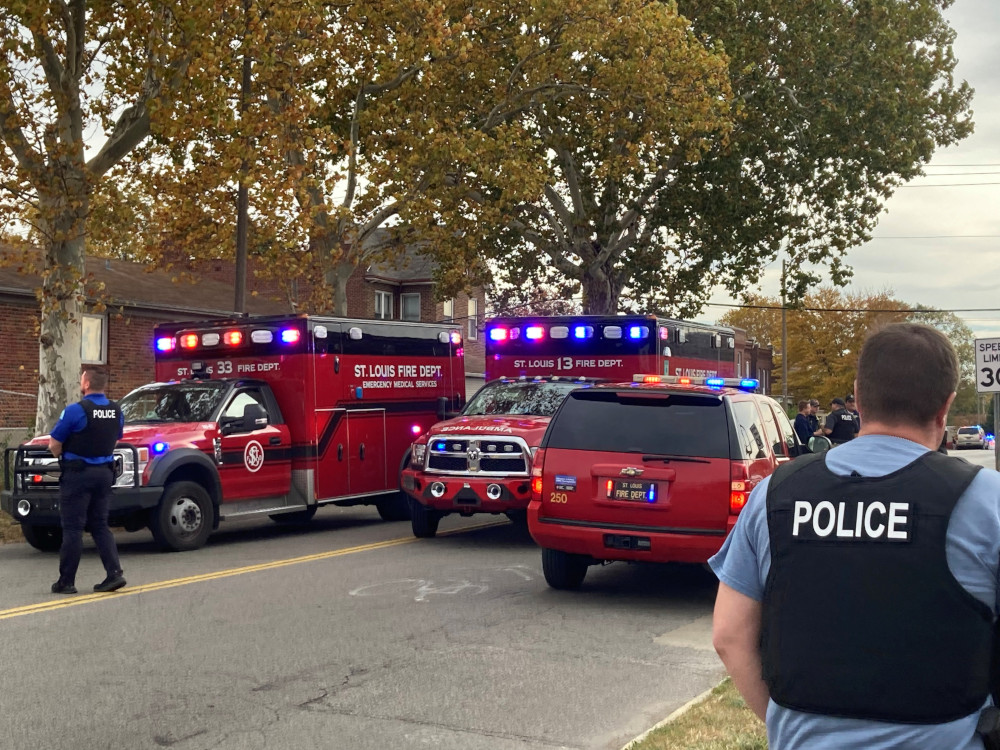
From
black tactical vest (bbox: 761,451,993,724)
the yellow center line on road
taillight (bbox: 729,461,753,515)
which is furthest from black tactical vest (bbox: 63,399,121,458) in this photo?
black tactical vest (bbox: 761,451,993,724)

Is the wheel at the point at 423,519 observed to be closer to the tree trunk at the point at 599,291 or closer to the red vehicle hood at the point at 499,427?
the red vehicle hood at the point at 499,427

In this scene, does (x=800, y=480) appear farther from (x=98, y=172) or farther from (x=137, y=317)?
(x=137, y=317)

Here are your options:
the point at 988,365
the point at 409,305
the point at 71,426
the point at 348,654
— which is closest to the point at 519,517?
the point at 71,426

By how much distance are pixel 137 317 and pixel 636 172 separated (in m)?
13.2

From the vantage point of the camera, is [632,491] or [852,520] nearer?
[852,520]

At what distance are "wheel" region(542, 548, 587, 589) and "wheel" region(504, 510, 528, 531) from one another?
2.98m

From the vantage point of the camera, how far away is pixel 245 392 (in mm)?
14352

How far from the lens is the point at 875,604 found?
2.47m

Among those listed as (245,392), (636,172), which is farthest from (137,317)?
(245,392)

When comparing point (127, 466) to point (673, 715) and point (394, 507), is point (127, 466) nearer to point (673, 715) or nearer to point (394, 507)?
point (394, 507)

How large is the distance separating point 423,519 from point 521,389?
2076 mm

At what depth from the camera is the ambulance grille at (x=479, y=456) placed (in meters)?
12.9

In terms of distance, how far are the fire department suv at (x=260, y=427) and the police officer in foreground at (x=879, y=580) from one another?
10670mm

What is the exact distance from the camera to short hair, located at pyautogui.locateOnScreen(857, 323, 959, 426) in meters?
2.62
